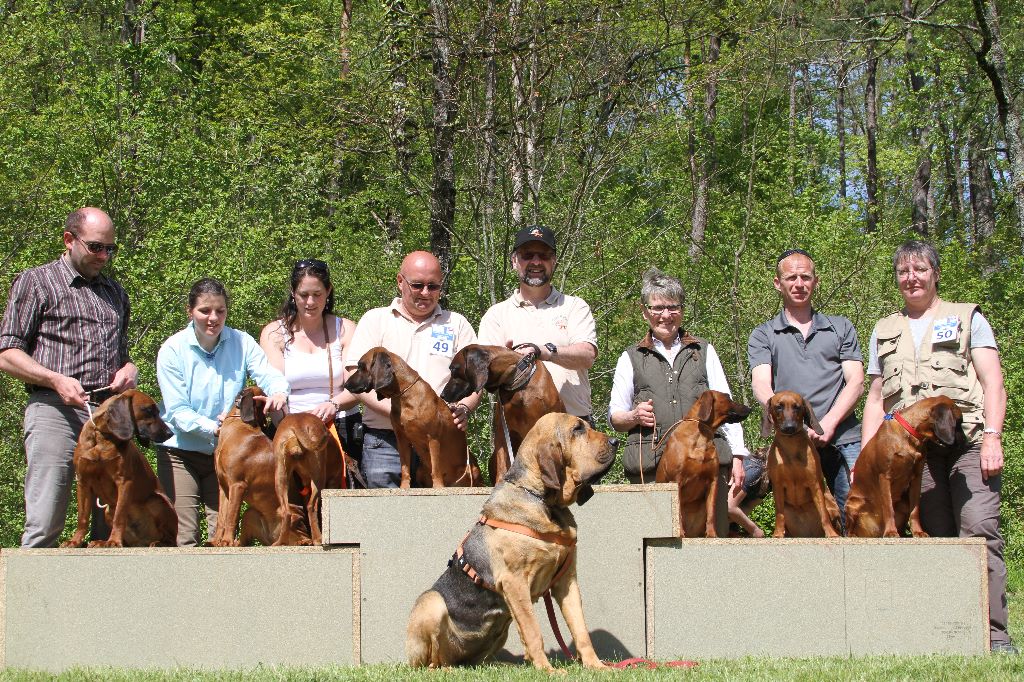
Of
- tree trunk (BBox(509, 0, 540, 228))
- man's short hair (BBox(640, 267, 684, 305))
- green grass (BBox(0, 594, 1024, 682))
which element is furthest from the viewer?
tree trunk (BBox(509, 0, 540, 228))

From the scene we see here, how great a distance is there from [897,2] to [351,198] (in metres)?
14.9

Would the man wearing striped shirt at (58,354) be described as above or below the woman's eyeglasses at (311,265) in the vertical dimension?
below

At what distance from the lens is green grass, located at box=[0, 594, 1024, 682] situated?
4855mm

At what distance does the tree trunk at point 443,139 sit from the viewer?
11.9 m

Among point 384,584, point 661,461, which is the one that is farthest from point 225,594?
point 661,461

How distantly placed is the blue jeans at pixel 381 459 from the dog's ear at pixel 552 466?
1860 millimetres

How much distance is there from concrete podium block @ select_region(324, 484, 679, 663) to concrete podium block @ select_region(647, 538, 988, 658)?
15 cm

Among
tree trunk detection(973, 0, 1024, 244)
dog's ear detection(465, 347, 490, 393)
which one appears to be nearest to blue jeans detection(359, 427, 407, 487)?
dog's ear detection(465, 347, 490, 393)

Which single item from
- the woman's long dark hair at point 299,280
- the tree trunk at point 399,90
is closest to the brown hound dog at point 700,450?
the woman's long dark hair at point 299,280

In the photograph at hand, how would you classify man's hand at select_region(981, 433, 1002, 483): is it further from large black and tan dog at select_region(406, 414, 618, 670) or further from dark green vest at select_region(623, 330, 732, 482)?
large black and tan dog at select_region(406, 414, 618, 670)

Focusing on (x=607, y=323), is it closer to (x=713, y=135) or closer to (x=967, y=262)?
(x=713, y=135)

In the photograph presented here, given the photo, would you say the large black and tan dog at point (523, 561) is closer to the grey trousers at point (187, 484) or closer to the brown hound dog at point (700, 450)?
the brown hound dog at point (700, 450)

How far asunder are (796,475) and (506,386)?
1865 millimetres

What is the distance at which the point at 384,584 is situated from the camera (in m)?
5.83
